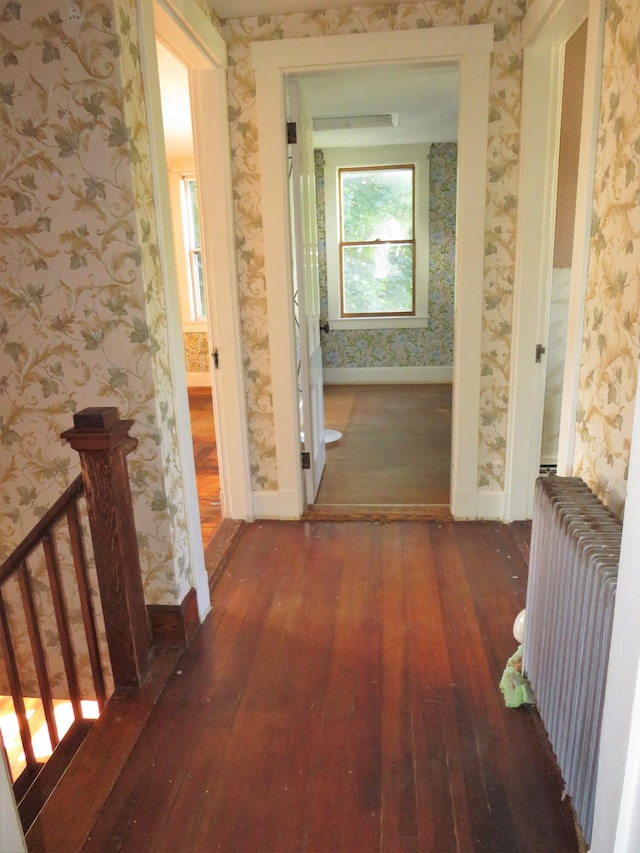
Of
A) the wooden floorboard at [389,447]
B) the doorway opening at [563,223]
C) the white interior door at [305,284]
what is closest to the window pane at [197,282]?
the wooden floorboard at [389,447]

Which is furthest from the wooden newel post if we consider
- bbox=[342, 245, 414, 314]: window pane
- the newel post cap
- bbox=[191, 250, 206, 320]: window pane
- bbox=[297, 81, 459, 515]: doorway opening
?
bbox=[342, 245, 414, 314]: window pane

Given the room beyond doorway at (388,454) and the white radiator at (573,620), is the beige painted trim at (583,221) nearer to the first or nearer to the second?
the white radiator at (573,620)

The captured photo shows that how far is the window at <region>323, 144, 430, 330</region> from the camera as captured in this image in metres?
6.35

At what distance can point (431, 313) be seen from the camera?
668 centimetres

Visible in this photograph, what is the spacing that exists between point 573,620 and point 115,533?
4.37 ft

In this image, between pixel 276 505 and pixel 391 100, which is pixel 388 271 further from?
pixel 276 505

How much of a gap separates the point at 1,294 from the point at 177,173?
188 inches

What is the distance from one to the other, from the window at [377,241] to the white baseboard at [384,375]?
621 millimetres

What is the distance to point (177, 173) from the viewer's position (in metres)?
6.24

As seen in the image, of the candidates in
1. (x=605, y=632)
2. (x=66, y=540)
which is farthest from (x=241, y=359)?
(x=605, y=632)

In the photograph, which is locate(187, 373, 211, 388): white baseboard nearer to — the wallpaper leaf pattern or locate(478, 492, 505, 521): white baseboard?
locate(478, 492, 505, 521): white baseboard

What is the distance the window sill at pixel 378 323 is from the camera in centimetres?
670

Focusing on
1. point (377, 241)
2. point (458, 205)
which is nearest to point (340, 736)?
point (458, 205)

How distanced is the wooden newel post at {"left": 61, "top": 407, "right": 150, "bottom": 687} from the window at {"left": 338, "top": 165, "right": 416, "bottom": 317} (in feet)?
17.0
